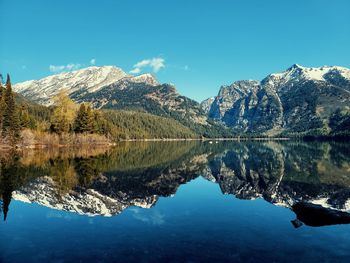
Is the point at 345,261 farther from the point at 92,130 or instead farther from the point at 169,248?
the point at 92,130

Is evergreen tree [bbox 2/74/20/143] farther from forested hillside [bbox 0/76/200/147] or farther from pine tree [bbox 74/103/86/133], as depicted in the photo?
pine tree [bbox 74/103/86/133]

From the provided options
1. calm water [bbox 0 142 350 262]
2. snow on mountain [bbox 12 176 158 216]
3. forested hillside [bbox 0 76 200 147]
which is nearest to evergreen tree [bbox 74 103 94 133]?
forested hillside [bbox 0 76 200 147]

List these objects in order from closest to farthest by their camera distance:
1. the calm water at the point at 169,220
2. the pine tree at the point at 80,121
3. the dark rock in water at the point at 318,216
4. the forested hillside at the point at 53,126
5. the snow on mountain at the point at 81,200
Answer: the calm water at the point at 169,220 < the dark rock in water at the point at 318,216 < the snow on mountain at the point at 81,200 < the forested hillside at the point at 53,126 < the pine tree at the point at 80,121

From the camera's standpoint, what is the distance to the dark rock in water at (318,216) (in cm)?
3180

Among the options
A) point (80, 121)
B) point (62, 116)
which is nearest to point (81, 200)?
point (62, 116)

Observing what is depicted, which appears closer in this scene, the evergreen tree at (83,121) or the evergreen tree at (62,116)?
the evergreen tree at (62,116)

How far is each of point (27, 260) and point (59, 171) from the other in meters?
46.7

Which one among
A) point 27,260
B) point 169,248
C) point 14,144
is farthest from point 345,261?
point 14,144

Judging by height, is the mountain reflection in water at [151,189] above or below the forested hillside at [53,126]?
below

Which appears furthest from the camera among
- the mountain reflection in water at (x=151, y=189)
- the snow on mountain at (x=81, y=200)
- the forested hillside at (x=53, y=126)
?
the forested hillside at (x=53, y=126)

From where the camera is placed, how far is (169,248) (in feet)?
79.6

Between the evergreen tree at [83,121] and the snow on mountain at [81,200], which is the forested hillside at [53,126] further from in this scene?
the snow on mountain at [81,200]

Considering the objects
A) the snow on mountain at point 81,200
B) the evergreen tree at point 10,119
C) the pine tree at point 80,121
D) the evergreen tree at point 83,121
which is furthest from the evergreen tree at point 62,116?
the snow on mountain at point 81,200

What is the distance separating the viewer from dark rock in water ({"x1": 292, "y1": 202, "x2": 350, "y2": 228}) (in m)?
31.8
